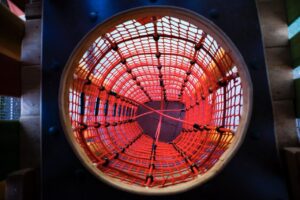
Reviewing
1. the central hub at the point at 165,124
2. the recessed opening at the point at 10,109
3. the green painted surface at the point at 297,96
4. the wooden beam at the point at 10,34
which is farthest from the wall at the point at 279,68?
the central hub at the point at 165,124

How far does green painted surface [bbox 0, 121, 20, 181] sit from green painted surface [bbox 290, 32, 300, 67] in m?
2.05

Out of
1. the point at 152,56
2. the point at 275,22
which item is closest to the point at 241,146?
the point at 275,22

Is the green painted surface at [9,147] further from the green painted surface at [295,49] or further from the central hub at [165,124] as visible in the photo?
the central hub at [165,124]

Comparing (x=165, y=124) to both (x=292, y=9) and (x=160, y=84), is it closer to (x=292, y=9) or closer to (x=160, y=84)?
(x=160, y=84)

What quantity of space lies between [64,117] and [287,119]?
149 centimetres

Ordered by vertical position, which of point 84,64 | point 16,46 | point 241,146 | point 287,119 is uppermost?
point 16,46

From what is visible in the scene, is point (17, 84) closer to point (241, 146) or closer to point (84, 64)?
point (84, 64)

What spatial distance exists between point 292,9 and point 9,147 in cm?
220

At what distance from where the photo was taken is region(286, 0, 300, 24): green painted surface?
162cm

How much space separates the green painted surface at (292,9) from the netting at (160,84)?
488mm

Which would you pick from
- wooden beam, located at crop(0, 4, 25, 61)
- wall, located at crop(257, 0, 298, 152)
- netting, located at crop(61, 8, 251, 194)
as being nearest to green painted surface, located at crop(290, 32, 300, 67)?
wall, located at crop(257, 0, 298, 152)

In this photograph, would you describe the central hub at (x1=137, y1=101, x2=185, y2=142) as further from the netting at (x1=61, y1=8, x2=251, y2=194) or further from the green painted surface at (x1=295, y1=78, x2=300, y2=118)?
the green painted surface at (x1=295, y1=78, x2=300, y2=118)

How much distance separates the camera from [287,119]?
5.57ft

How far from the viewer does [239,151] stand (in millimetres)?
1488
